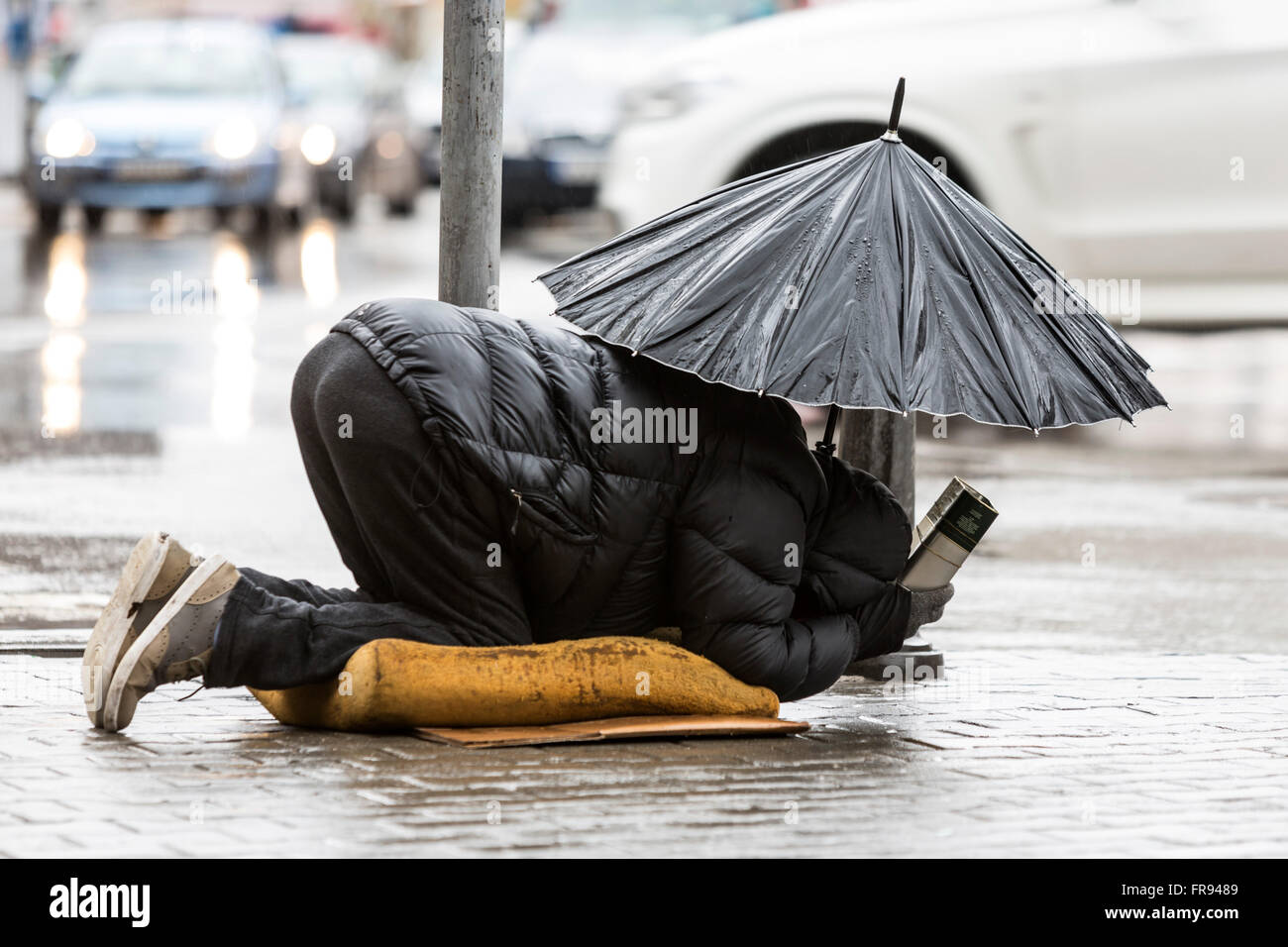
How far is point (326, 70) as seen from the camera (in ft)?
86.4

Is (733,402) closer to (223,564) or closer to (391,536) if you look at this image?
(391,536)

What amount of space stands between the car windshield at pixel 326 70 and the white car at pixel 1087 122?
14449 millimetres

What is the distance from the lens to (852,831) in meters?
4.18

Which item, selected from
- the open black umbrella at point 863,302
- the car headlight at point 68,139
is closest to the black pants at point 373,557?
the open black umbrella at point 863,302

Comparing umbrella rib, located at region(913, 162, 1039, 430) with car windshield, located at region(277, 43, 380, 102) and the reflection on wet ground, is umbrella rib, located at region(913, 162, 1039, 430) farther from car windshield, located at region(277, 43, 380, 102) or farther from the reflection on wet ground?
car windshield, located at region(277, 43, 380, 102)

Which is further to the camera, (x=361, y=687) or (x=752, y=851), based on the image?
(x=361, y=687)

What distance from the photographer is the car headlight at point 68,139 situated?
723 inches

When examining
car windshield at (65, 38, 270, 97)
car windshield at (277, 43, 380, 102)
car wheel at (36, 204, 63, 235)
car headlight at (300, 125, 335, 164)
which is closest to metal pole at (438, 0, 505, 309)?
car windshield at (65, 38, 270, 97)

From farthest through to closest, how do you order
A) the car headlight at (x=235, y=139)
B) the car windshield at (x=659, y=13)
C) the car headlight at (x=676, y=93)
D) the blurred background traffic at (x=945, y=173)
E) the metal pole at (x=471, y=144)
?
the car windshield at (x=659, y=13), the car headlight at (x=235, y=139), the car headlight at (x=676, y=93), the blurred background traffic at (x=945, y=173), the metal pole at (x=471, y=144)

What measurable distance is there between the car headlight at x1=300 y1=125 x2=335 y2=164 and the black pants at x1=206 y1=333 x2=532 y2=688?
17067mm

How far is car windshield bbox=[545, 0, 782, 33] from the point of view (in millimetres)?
19094

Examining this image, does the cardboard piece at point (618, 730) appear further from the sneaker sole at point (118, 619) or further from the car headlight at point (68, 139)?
the car headlight at point (68, 139)
